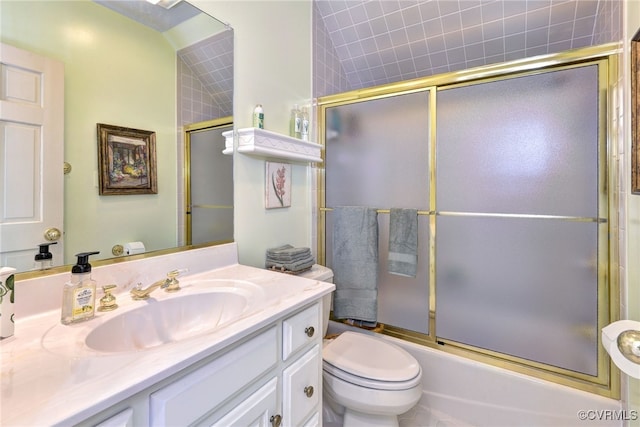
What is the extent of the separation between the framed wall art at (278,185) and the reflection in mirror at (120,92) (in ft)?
1.34

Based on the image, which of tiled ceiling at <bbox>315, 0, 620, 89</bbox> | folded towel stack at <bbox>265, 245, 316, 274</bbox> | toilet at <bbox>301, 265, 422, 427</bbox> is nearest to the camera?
toilet at <bbox>301, 265, 422, 427</bbox>

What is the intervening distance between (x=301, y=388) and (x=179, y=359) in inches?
19.5

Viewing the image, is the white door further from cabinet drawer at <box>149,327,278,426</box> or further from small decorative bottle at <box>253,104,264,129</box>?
small decorative bottle at <box>253,104,264,129</box>

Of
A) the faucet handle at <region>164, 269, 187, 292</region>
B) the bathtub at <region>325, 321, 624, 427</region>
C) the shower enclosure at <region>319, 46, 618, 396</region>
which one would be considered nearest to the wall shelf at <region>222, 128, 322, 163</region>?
the shower enclosure at <region>319, 46, 618, 396</region>

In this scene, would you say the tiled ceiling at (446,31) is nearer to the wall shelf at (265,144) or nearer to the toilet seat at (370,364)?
the wall shelf at (265,144)

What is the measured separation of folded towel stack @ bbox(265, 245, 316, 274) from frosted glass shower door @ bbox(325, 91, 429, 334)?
0.43 m

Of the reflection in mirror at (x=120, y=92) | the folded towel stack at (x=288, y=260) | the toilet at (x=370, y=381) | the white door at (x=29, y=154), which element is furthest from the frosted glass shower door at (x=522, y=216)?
the white door at (x=29, y=154)

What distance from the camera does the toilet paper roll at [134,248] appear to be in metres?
1.00

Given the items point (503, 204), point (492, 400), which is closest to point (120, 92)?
point (503, 204)

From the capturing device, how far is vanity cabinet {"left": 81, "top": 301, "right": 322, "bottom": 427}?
0.54 metres

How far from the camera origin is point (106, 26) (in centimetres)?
94

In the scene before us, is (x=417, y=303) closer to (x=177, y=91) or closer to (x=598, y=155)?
(x=598, y=155)

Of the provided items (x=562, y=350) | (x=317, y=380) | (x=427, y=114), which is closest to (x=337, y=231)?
(x=427, y=114)

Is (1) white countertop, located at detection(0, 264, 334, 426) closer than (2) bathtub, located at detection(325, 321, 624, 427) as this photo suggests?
Yes
